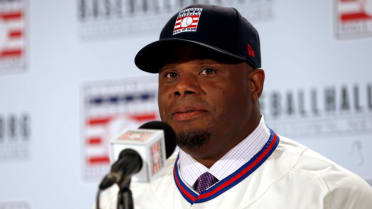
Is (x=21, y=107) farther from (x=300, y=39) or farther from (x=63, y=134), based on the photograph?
(x=300, y=39)

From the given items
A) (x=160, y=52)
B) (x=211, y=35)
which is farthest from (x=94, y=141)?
(x=211, y=35)

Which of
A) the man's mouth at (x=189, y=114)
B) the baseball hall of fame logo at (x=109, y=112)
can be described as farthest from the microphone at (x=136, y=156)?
the baseball hall of fame logo at (x=109, y=112)

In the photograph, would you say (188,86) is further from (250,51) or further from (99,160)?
(99,160)

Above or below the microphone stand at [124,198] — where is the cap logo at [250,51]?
above

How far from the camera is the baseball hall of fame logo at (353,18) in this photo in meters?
1.87

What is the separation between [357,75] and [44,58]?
1.30 metres

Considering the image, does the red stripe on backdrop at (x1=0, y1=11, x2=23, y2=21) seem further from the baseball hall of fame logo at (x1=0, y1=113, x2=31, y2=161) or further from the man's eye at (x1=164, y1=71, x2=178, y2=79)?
the man's eye at (x1=164, y1=71, x2=178, y2=79)

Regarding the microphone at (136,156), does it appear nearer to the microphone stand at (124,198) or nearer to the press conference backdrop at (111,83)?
the microphone stand at (124,198)

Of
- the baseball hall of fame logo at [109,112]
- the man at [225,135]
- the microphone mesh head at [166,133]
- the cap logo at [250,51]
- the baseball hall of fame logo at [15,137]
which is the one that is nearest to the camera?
the microphone mesh head at [166,133]

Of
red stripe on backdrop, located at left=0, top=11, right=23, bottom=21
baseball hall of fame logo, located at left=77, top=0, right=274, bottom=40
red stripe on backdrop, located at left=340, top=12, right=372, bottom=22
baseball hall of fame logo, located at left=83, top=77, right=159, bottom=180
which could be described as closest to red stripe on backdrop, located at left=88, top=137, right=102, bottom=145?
baseball hall of fame logo, located at left=83, top=77, right=159, bottom=180

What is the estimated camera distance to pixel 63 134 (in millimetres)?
2225

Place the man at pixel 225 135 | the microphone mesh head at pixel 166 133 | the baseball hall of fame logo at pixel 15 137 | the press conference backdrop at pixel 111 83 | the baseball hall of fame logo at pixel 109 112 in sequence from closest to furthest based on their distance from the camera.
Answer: the microphone mesh head at pixel 166 133 → the man at pixel 225 135 → the press conference backdrop at pixel 111 83 → the baseball hall of fame logo at pixel 109 112 → the baseball hall of fame logo at pixel 15 137

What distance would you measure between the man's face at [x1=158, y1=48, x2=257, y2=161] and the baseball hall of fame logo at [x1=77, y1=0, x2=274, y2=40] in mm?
891

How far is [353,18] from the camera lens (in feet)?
6.20
